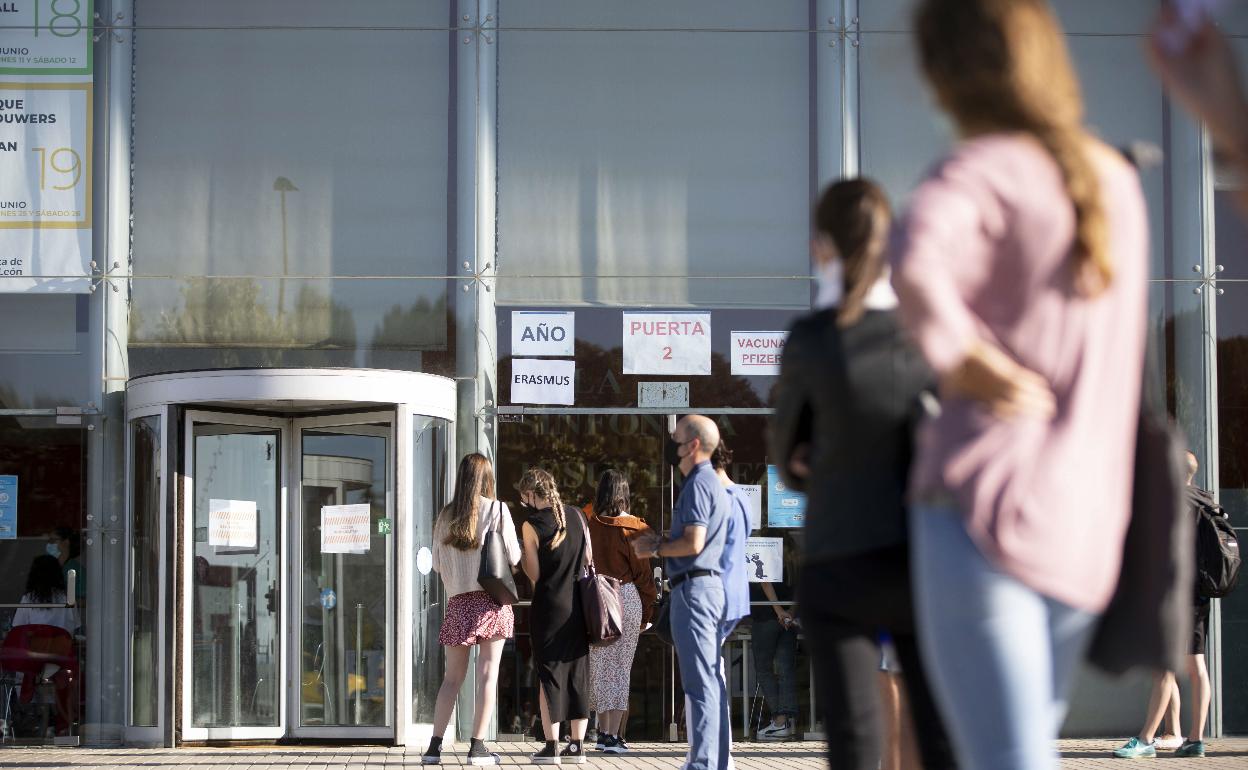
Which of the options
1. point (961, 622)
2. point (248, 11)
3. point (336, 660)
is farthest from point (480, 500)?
point (961, 622)

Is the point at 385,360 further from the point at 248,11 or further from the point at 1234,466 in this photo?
the point at 1234,466

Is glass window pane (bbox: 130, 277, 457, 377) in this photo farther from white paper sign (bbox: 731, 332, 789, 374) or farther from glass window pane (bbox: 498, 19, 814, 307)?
white paper sign (bbox: 731, 332, 789, 374)

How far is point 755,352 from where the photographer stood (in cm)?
1287

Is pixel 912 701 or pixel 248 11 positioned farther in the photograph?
pixel 248 11

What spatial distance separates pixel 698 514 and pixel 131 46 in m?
7.39

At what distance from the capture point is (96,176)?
41.9 feet

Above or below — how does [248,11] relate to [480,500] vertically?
above

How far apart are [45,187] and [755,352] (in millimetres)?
5260

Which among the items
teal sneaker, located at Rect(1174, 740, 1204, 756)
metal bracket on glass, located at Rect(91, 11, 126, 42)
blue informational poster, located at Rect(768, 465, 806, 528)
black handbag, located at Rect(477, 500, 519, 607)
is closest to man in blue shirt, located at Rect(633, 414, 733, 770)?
black handbag, located at Rect(477, 500, 519, 607)

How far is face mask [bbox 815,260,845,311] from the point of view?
13.9 ft

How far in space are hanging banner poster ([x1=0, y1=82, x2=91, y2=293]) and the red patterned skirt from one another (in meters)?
4.35

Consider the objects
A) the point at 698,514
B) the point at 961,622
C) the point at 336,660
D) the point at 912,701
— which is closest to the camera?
the point at 961,622

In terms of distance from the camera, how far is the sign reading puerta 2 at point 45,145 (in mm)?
12664

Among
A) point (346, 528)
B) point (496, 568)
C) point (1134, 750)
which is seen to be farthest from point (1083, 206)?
point (346, 528)
